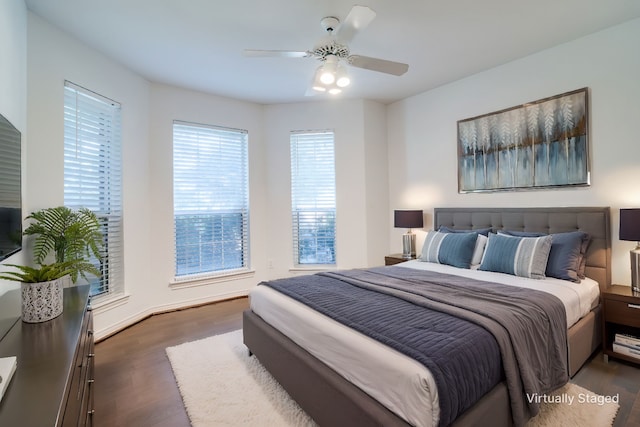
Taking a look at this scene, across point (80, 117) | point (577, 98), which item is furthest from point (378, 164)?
point (80, 117)

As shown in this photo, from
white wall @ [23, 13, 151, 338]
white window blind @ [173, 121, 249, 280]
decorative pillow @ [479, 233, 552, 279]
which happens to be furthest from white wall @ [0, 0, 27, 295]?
decorative pillow @ [479, 233, 552, 279]

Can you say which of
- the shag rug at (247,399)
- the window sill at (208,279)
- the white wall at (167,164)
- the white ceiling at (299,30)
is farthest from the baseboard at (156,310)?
the white ceiling at (299,30)

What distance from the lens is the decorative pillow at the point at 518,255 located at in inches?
104

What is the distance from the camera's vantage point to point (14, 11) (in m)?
2.06

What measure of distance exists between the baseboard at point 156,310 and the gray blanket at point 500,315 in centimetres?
196

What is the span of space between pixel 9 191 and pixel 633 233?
4.13 metres

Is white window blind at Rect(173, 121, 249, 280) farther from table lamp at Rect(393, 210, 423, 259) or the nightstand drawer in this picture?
the nightstand drawer

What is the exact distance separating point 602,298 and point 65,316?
380cm

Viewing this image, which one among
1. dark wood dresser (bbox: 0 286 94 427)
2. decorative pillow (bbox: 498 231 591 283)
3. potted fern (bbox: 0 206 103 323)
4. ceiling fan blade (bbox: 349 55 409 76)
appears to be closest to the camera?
dark wood dresser (bbox: 0 286 94 427)

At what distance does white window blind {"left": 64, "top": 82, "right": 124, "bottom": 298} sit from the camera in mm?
2822

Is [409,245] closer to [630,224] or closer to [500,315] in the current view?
[630,224]

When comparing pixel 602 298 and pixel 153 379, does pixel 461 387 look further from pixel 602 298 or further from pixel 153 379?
pixel 153 379

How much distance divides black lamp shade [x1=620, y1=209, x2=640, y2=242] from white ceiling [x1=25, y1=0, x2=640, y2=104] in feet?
5.42

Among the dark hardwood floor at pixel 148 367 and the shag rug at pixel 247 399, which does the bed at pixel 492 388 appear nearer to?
the shag rug at pixel 247 399
